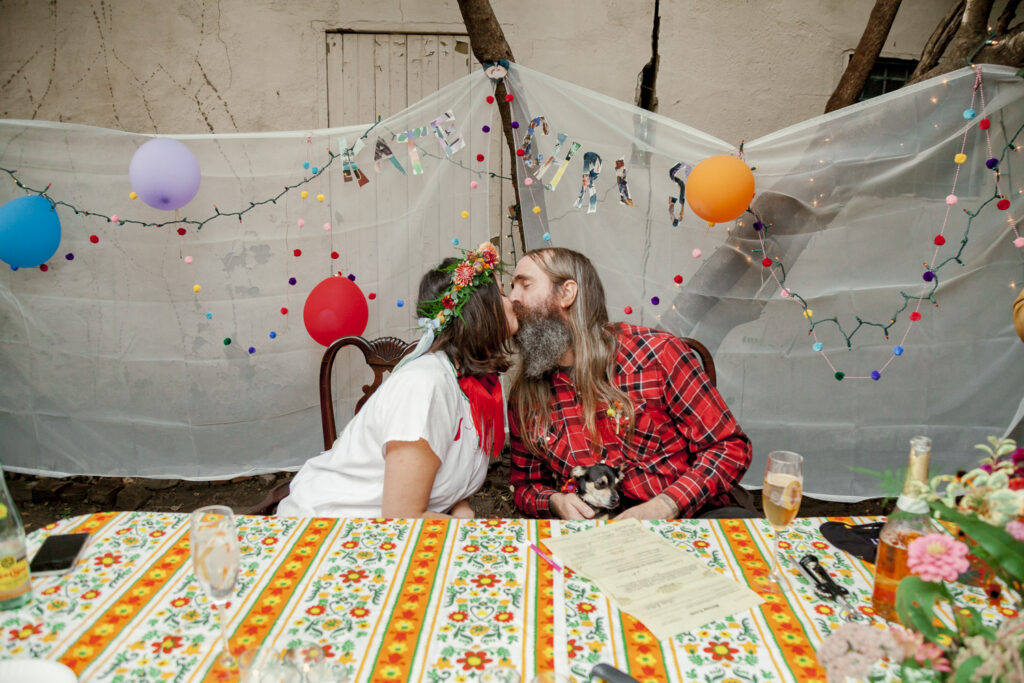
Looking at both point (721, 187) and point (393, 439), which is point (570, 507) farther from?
point (721, 187)

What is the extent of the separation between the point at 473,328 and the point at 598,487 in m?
0.65

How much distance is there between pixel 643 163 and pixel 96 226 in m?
2.45

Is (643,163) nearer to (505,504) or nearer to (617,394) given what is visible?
(617,394)

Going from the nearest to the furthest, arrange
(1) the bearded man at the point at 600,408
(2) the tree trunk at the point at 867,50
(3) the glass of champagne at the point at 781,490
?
(3) the glass of champagne at the point at 781,490 < (1) the bearded man at the point at 600,408 < (2) the tree trunk at the point at 867,50

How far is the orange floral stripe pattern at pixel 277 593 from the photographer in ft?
3.70

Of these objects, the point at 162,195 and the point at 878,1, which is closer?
the point at 162,195

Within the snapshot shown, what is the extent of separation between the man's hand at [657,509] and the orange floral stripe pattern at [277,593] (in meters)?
1.00

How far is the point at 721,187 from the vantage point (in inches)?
96.7

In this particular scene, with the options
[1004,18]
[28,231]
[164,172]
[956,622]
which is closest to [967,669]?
[956,622]

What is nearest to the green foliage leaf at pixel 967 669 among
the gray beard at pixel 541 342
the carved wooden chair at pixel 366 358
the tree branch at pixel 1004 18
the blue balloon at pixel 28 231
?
the gray beard at pixel 541 342

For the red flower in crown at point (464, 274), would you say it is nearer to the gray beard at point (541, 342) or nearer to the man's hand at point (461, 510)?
the gray beard at point (541, 342)

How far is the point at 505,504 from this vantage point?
159 inches

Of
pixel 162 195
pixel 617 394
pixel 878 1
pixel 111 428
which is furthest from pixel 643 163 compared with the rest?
pixel 111 428

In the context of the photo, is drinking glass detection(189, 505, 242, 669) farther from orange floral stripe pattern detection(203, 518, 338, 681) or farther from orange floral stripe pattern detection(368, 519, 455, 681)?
orange floral stripe pattern detection(368, 519, 455, 681)
